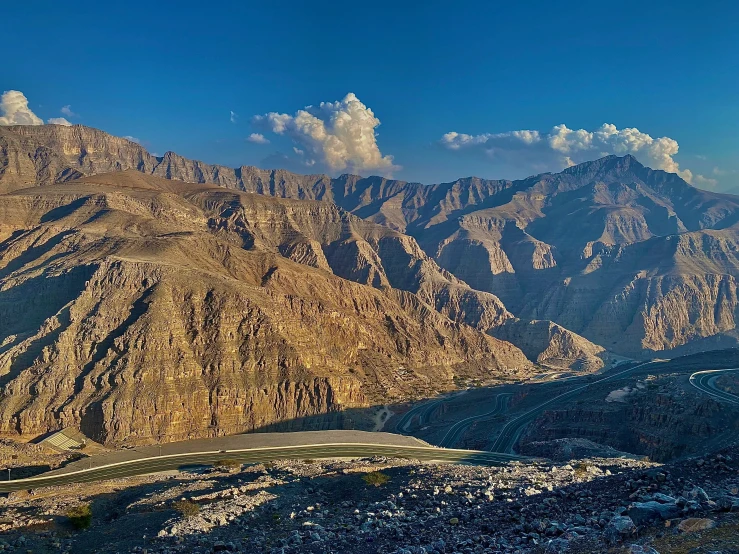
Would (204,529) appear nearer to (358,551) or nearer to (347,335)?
(358,551)

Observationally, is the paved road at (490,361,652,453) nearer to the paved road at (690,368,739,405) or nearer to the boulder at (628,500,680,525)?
the paved road at (690,368,739,405)

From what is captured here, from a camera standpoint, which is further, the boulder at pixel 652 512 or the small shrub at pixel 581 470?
the small shrub at pixel 581 470

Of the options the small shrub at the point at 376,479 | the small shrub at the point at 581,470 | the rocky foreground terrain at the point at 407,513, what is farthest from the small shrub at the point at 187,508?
the small shrub at the point at 581,470

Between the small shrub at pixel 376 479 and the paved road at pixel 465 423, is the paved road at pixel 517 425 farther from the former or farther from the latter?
the small shrub at pixel 376 479

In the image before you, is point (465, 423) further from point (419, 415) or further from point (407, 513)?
point (407, 513)

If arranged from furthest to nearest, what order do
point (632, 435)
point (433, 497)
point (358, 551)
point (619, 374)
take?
point (619, 374)
point (632, 435)
point (433, 497)
point (358, 551)

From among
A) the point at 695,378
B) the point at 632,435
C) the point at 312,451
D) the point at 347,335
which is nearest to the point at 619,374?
the point at 695,378

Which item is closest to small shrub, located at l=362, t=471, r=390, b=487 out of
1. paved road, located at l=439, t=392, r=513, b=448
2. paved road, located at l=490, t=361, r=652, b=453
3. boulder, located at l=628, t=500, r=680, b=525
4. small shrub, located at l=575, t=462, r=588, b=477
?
small shrub, located at l=575, t=462, r=588, b=477
